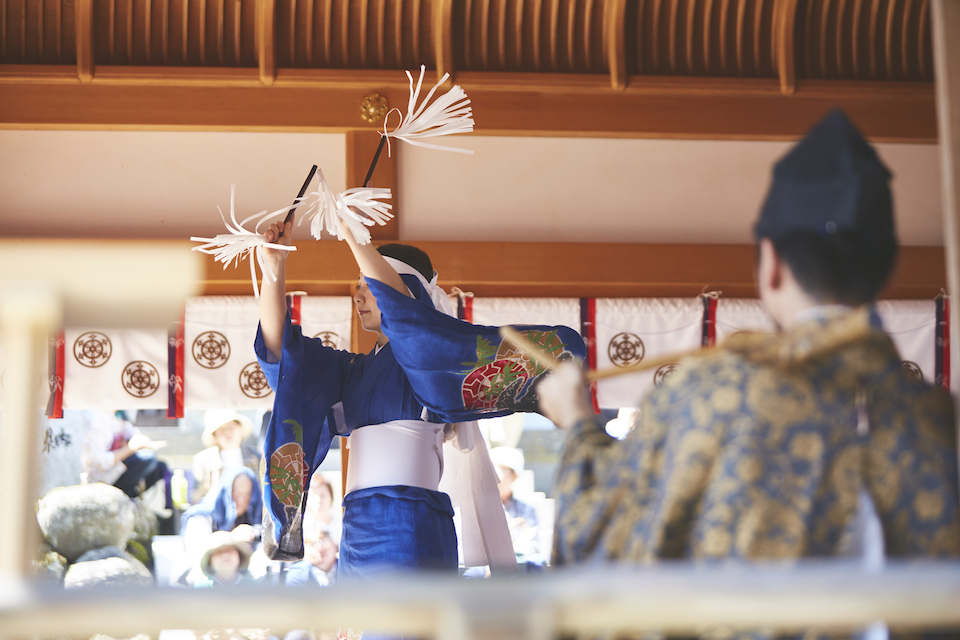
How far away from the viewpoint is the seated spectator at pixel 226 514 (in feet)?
12.6

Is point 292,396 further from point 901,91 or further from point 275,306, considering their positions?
point 901,91

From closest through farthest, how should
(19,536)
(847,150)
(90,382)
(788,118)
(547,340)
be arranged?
(19,536) < (847,150) < (547,340) < (90,382) < (788,118)

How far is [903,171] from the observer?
4250mm

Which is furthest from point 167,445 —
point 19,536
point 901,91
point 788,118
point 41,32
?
point 901,91

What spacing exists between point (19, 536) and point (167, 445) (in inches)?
136

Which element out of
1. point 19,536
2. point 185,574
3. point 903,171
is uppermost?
point 903,171

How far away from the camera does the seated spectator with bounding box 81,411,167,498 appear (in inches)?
154

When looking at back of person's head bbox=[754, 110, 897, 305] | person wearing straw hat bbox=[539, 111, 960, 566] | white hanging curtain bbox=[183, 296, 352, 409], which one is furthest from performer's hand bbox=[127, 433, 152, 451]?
back of person's head bbox=[754, 110, 897, 305]

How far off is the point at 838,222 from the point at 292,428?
69.5 inches

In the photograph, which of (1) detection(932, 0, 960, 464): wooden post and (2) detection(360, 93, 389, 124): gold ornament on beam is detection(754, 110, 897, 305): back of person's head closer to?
(1) detection(932, 0, 960, 464): wooden post

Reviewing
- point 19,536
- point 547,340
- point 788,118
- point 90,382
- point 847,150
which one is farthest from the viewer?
point 788,118

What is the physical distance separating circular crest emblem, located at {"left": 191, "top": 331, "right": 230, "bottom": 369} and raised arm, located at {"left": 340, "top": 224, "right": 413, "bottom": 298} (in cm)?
163

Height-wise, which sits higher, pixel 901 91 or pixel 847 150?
pixel 901 91

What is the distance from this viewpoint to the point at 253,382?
388 centimetres
